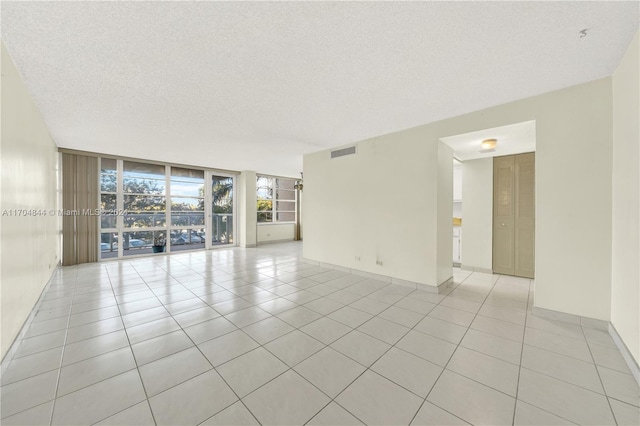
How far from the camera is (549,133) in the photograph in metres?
2.86

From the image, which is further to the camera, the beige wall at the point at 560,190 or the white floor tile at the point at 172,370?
the beige wall at the point at 560,190

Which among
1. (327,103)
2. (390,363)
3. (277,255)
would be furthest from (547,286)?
(277,255)

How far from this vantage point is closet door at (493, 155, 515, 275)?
470 cm

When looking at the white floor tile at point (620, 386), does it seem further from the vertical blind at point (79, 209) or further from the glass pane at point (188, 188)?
the glass pane at point (188, 188)

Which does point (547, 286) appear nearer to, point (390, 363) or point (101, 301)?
point (390, 363)

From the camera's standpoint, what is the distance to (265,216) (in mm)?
10039

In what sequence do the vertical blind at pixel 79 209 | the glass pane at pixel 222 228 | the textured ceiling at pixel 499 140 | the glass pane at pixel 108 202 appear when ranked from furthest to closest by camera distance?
the glass pane at pixel 222 228 → the glass pane at pixel 108 202 → the vertical blind at pixel 79 209 → the textured ceiling at pixel 499 140

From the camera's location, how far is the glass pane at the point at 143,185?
265 inches

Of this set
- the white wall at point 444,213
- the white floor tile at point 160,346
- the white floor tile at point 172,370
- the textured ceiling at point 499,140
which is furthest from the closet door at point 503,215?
the white floor tile at point 160,346

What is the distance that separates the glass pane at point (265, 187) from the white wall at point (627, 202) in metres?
9.08

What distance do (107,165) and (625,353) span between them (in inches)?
382

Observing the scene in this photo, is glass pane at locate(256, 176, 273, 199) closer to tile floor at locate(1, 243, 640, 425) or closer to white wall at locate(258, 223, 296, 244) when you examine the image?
white wall at locate(258, 223, 296, 244)

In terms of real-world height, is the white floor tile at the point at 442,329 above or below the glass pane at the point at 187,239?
below

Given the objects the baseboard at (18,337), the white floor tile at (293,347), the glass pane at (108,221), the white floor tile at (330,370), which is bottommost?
the white floor tile at (330,370)
